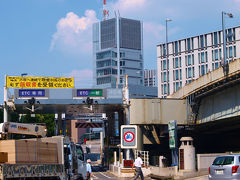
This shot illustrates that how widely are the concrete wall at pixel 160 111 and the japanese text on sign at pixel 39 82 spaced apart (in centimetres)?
1261

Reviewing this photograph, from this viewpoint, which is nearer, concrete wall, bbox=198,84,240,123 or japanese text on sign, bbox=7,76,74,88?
concrete wall, bbox=198,84,240,123

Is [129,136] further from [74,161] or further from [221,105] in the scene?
[74,161]

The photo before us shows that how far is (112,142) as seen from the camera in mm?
62562

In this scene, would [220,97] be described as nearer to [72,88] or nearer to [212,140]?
[72,88]

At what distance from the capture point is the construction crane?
21297 millimetres

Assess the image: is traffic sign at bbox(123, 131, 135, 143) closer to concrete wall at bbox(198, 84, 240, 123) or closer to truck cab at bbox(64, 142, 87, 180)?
concrete wall at bbox(198, 84, 240, 123)

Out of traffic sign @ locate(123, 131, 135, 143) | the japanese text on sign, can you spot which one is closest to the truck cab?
traffic sign @ locate(123, 131, 135, 143)

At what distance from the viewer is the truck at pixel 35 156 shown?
18636mm

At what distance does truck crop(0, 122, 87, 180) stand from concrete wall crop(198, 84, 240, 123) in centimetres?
1335

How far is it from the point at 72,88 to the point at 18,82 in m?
6.18

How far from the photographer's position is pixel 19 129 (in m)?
22.5

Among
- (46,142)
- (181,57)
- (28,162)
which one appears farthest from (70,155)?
(181,57)

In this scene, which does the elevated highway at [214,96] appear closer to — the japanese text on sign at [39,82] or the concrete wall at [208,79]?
the concrete wall at [208,79]

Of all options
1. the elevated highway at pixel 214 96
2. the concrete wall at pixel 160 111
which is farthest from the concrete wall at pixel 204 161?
the concrete wall at pixel 160 111
